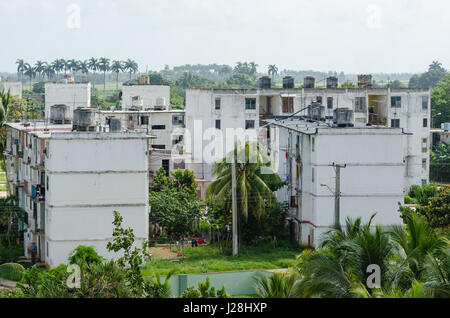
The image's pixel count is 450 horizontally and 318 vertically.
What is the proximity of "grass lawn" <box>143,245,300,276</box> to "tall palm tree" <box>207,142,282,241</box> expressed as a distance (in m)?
1.78

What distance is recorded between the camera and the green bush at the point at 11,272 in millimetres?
31141

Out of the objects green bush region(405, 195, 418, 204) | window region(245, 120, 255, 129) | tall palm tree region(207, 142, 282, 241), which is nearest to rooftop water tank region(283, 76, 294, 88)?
window region(245, 120, 255, 129)

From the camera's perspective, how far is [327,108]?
56375mm

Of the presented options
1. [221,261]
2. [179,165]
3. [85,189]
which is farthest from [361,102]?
[85,189]

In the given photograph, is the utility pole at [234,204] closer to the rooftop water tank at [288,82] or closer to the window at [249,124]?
the window at [249,124]

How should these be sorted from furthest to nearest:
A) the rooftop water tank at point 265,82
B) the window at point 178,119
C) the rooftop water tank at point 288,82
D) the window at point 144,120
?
the window at point 178,119 → the window at point 144,120 → the rooftop water tank at point 288,82 → the rooftop water tank at point 265,82

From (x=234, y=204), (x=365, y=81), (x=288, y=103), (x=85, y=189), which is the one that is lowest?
(x=234, y=204)

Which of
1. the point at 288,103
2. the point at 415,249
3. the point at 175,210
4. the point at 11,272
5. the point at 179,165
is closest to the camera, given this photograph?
the point at 415,249

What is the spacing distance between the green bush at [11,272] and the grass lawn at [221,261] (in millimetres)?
4875

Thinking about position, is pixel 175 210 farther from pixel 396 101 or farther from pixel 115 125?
pixel 396 101

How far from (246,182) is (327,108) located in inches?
857

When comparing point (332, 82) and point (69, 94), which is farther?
point (69, 94)

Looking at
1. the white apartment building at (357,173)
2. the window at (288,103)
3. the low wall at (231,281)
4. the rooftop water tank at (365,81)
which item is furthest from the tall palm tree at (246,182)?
the rooftop water tank at (365,81)
